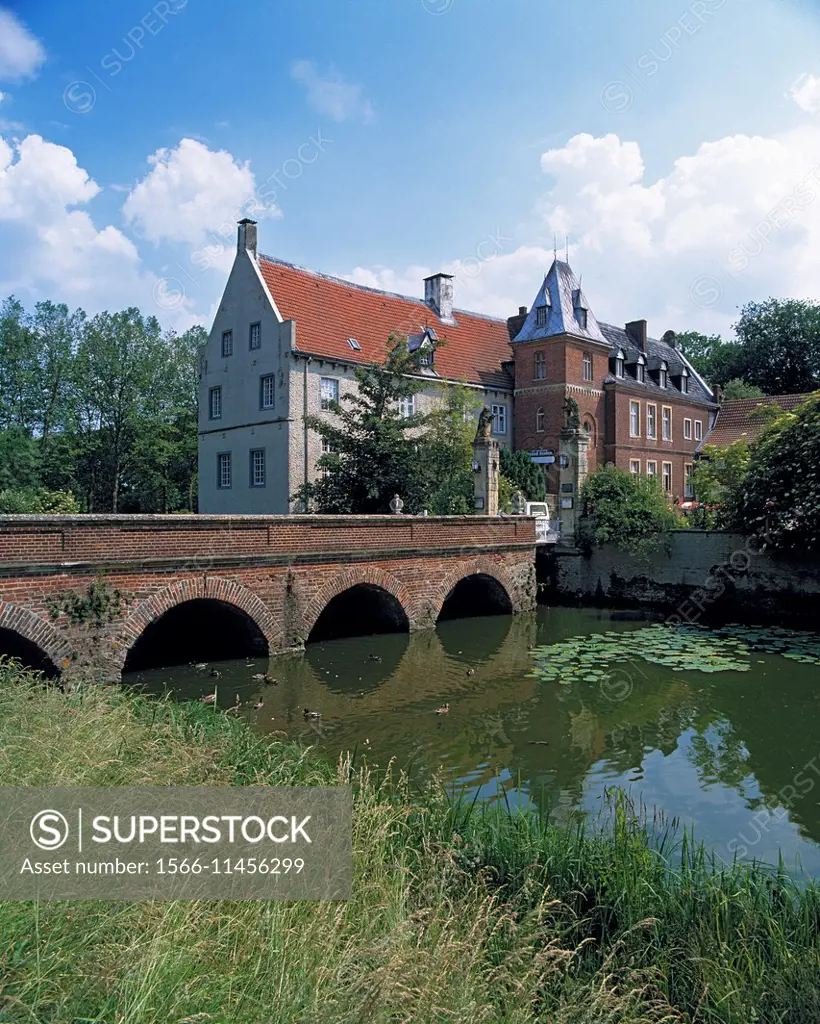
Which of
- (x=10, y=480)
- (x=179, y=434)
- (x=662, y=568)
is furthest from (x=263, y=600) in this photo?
(x=179, y=434)

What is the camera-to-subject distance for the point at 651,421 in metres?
38.0

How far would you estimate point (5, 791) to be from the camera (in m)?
4.56

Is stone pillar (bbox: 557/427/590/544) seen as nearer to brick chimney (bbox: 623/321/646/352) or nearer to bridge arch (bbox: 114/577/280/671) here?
bridge arch (bbox: 114/577/280/671)

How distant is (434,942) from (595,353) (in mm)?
33885

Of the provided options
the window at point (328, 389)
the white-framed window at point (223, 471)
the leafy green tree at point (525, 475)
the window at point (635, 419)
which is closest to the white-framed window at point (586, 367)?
the window at point (635, 419)

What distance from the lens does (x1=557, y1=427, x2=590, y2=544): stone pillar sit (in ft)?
74.3

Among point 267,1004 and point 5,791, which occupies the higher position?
point 5,791

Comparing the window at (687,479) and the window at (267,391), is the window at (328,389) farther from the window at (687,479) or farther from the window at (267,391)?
the window at (687,479)

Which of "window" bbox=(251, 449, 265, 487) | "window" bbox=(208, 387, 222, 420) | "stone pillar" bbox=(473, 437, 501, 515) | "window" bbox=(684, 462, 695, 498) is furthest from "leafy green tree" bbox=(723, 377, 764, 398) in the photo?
"window" bbox=(208, 387, 222, 420)

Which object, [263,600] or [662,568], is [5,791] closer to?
[263,600]

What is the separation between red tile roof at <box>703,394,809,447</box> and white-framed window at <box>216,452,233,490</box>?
24.9 meters

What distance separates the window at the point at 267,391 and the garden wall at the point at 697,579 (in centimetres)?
1222

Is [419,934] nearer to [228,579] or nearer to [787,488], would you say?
[228,579]

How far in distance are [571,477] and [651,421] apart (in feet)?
56.1
